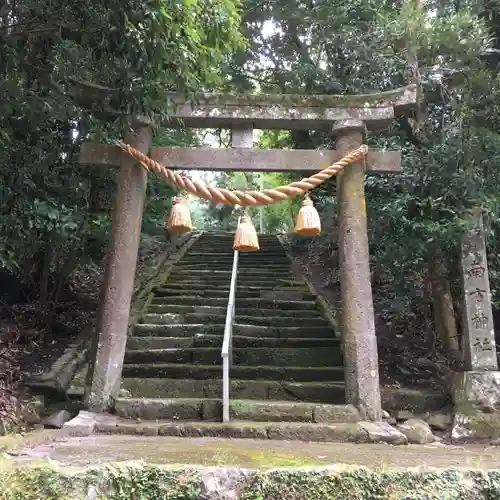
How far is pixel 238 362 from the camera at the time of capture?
6.28 metres

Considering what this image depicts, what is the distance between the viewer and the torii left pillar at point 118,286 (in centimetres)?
500

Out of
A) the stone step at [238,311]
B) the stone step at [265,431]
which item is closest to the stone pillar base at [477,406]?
the stone step at [265,431]

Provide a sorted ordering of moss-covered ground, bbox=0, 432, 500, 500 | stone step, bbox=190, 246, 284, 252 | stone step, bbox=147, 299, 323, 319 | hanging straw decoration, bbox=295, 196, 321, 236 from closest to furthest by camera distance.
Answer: moss-covered ground, bbox=0, 432, 500, 500
hanging straw decoration, bbox=295, 196, 321, 236
stone step, bbox=147, 299, 323, 319
stone step, bbox=190, 246, 284, 252

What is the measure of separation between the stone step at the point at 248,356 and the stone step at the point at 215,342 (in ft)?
0.68

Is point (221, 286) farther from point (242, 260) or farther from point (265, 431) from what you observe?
point (265, 431)

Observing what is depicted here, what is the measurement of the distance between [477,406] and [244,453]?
108 inches

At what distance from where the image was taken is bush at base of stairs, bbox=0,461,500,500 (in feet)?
8.33

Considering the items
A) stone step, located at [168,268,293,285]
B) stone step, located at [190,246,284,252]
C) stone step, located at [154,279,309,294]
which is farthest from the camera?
stone step, located at [190,246,284,252]

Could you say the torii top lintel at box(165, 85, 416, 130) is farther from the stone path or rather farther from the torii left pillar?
the stone path

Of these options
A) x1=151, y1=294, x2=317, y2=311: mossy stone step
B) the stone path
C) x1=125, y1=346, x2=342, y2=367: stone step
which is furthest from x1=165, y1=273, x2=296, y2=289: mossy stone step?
the stone path

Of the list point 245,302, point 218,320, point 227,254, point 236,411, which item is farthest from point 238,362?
point 227,254

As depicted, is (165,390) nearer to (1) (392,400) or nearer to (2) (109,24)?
(1) (392,400)

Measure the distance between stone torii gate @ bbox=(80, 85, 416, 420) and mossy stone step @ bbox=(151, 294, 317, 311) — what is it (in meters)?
2.56

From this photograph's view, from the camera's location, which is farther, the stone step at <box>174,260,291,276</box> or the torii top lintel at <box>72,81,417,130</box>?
the stone step at <box>174,260,291,276</box>
